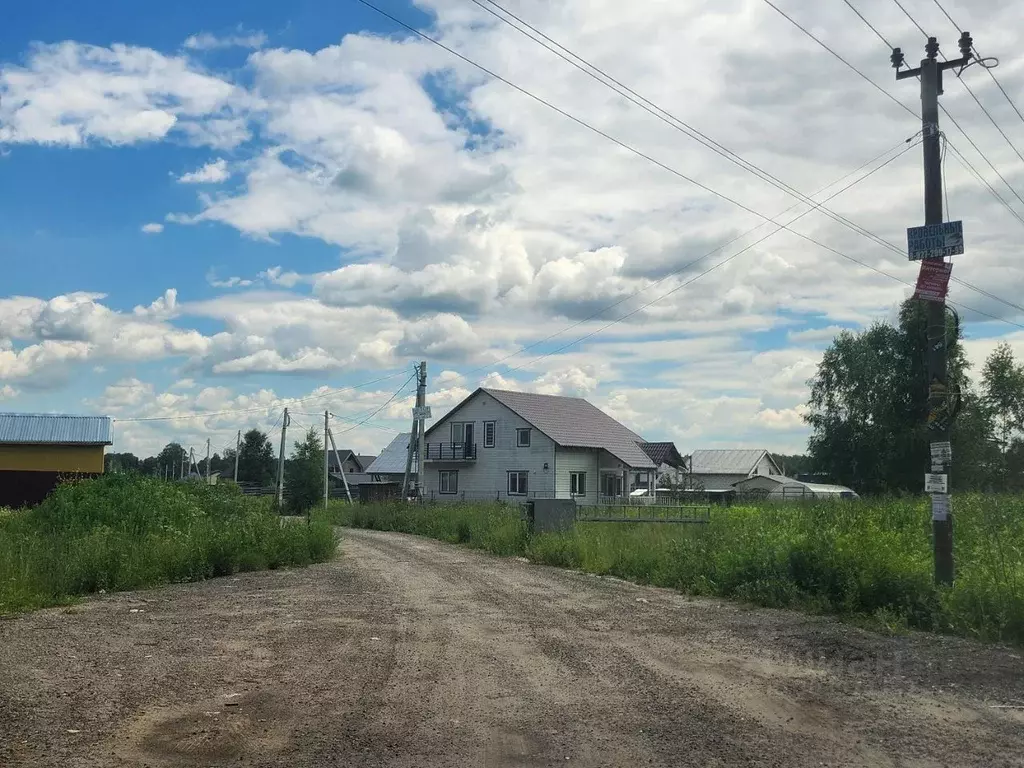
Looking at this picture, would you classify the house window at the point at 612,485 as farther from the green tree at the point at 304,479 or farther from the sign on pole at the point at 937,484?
the sign on pole at the point at 937,484

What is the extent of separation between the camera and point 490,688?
7.45 m

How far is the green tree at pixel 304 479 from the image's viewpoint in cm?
5416

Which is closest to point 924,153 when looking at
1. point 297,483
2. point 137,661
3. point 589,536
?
point 589,536

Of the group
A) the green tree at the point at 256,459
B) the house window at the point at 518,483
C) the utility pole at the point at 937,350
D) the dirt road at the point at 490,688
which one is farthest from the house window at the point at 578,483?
the green tree at the point at 256,459

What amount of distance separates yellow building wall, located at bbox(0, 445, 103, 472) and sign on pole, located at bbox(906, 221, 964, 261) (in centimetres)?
3763

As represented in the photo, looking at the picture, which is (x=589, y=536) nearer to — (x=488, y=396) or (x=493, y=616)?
(x=493, y=616)

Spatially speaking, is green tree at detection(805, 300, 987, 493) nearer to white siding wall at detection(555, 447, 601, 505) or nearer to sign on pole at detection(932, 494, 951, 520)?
→ white siding wall at detection(555, 447, 601, 505)

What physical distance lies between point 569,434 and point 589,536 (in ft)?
110

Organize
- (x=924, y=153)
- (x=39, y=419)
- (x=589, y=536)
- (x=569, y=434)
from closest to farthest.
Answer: (x=924, y=153)
(x=589, y=536)
(x=39, y=419)
(x=569, y=434)

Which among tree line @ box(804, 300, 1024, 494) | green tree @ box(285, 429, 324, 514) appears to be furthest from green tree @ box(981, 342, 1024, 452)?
green tree @ box(285, 429, 324, 514)

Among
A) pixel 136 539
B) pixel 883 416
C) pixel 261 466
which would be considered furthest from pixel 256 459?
pixel 136 539

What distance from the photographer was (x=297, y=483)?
5591 centimetres

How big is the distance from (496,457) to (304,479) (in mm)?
12411

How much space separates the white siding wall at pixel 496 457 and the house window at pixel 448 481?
271mm
